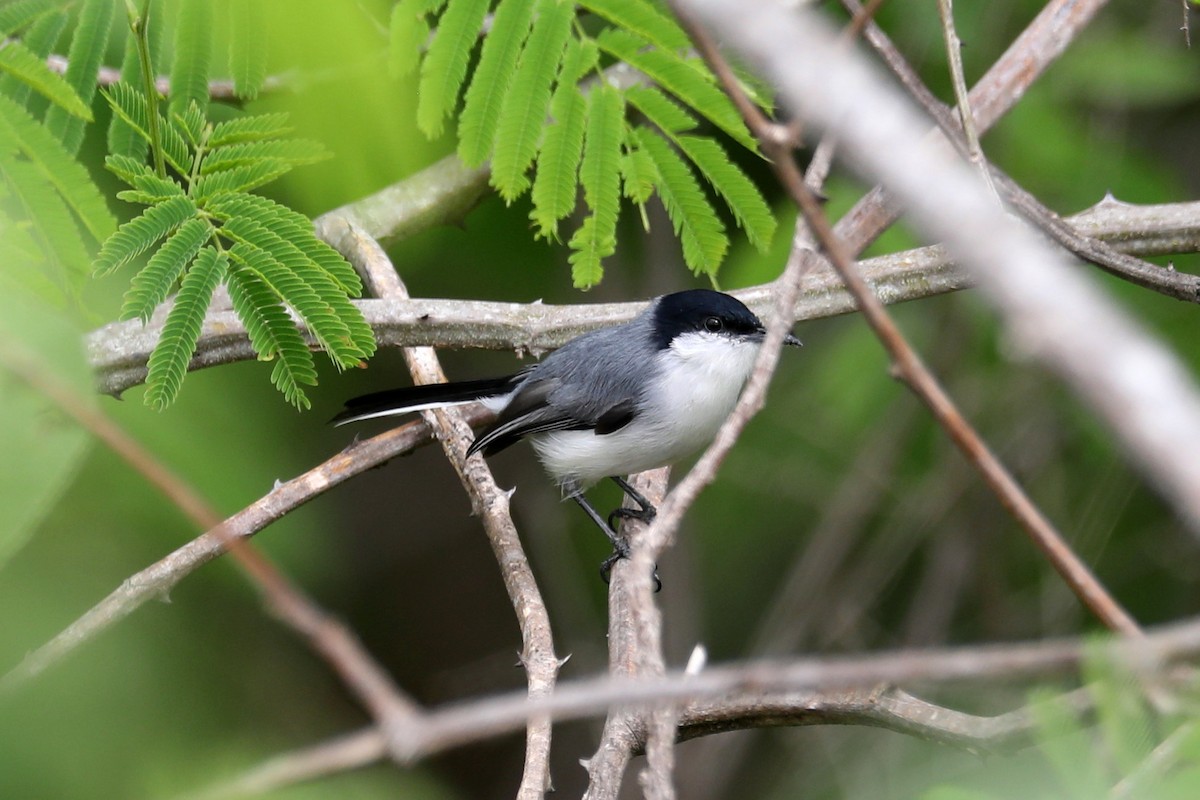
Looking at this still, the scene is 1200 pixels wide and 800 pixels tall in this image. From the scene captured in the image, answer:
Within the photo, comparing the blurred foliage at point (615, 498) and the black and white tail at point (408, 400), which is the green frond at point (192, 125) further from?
the black and white tail at point (408, 400)

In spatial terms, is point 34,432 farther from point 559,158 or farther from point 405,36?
point 559,158

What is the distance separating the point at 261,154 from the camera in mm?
2686

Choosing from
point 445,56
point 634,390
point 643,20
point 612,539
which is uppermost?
point 643,20

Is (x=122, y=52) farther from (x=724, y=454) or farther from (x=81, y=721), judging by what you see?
(x=724, y=454)

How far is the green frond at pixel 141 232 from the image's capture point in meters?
2.43

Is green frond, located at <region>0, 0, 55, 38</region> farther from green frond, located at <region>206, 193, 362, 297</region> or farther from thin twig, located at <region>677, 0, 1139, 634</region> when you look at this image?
thin twig, located at <region>677, 0, 1139, 634</region>

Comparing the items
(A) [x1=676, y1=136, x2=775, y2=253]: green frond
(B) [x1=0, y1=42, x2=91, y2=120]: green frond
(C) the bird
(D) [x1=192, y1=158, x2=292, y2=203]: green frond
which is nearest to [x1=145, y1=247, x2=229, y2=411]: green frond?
(D) [x1=192, y1=158, x2=292, y2=203]: green frond

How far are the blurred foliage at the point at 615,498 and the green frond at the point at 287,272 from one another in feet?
0.96

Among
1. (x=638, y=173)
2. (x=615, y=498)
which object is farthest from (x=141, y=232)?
(x=615, y=498)

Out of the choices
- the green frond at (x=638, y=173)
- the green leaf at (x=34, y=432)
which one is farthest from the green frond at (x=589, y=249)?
the green leaf at (x=34, y=432)

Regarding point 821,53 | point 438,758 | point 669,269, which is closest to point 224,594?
point 438,758

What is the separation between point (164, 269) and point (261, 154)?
38cm

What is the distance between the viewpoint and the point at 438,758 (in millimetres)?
5977

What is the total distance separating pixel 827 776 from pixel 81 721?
3381 millimetres
